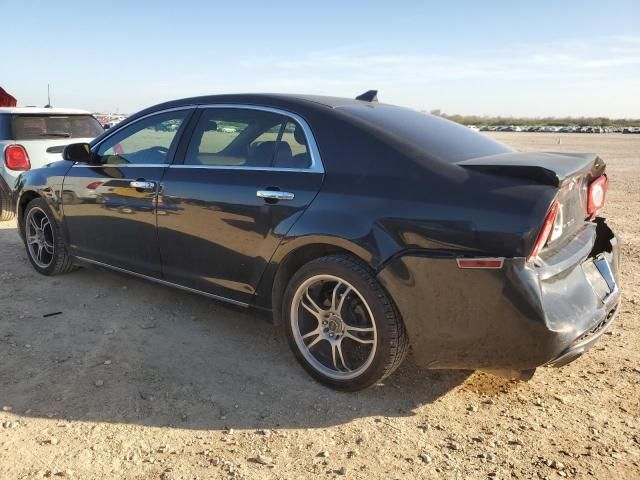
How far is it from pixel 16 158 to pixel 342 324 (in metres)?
5.88

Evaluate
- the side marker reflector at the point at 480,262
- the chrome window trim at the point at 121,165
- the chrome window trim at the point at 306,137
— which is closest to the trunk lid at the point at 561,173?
the side marker reflector at the point at 480,262

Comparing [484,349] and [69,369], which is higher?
[484,349]

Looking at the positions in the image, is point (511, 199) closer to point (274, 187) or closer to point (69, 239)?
point (274, 187)

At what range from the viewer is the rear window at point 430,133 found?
A: 3012 mm

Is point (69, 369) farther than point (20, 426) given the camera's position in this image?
Yes

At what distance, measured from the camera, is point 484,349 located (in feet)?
8.75

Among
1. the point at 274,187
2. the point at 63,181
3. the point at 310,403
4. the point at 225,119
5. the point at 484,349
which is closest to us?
the point at 484,349

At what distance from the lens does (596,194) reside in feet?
10.3

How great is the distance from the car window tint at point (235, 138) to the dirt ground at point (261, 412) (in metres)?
1.25

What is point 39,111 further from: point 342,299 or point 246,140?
point 342,299

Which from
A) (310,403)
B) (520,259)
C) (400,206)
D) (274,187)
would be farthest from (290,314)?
(520,259)

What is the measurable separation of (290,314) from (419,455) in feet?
3.59

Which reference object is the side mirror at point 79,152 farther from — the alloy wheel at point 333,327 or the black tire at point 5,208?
the black tire at point 5,208

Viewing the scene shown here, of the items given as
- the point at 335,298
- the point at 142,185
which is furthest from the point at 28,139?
the point at 335,298
